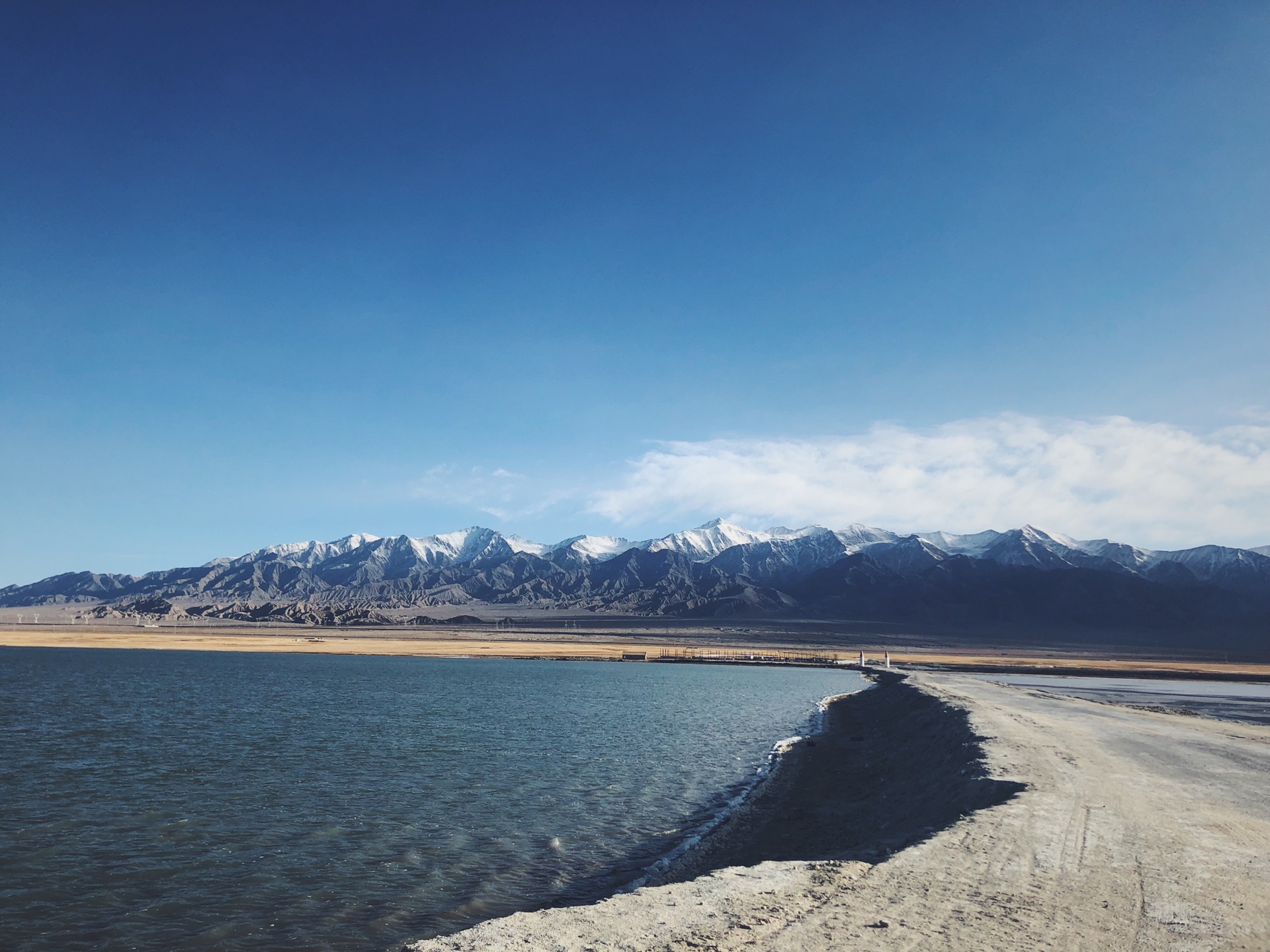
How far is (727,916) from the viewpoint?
1061 centimetres

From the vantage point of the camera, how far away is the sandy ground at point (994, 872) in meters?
9.80

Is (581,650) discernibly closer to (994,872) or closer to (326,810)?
(326,810)

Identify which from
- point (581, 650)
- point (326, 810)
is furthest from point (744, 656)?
point (326, 810)

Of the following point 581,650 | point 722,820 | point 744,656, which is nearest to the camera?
point 722,820

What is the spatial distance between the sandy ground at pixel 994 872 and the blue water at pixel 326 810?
4909 millimetres

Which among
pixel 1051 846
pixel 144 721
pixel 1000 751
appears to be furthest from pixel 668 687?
pixel 1051 846

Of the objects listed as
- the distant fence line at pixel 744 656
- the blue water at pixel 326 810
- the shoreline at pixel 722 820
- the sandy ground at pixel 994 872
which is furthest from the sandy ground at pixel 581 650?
the sandy ground at pixel 994 872

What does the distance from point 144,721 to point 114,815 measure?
23.3 meters

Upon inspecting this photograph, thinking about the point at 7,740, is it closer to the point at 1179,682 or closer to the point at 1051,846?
the point at 1051,846

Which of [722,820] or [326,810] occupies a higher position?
[326,810]

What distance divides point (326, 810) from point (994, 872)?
62.0 ft

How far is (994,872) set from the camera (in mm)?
12461

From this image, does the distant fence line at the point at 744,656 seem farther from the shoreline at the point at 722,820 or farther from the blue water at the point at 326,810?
the shoreline at the point at 722,820

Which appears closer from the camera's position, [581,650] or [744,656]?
[744,656]
